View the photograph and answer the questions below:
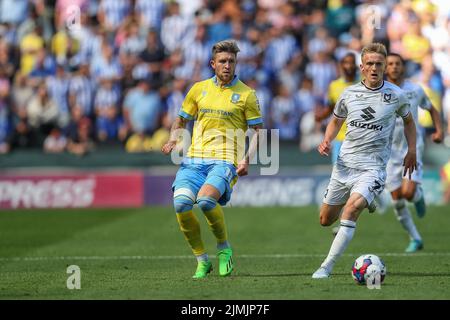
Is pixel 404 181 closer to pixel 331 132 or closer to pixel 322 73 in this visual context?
pixel 331 132

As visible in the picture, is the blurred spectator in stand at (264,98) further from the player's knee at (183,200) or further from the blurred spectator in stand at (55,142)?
the player's knee at (183,200)

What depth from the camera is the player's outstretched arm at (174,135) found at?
1067cm

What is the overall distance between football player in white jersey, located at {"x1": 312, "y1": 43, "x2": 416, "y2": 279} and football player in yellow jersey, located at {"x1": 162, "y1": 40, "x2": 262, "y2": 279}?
96cm

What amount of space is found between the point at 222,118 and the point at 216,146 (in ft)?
1.02

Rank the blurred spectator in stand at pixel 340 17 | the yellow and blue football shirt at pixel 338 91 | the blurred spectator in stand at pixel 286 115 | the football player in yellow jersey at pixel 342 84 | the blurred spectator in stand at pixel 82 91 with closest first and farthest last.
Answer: the football player in yellow jersey at pixel 342 84 < the yellow and blue football shirt at pixel 338 91 < the blurred spectator in stand at pixel 286 115 < the blurred spectator in stand at pixel 82 91 < the blurred spectator in stand at pixel 340 17

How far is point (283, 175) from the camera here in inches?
862

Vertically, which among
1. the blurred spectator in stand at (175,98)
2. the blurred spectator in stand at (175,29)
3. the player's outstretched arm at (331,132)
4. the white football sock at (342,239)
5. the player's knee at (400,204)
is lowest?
the white football sock at (342,239)

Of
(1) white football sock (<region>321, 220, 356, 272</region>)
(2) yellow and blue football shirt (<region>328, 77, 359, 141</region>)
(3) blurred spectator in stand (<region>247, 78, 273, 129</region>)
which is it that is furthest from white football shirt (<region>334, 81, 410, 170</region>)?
(3) blurred spectator in stand (<region>247, 78, 273, 129</region>)

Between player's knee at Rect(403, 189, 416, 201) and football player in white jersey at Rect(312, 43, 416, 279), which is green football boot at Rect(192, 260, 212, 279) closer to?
football player in white jersey at Rect(312, 43, 416, 279)

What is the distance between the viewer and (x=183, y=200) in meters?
10.5

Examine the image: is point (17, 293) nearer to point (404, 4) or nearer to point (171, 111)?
point (171, 111)

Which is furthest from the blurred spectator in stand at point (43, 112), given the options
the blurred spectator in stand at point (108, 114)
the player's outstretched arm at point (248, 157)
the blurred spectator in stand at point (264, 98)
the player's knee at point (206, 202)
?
the player's knee at point (206, 202)

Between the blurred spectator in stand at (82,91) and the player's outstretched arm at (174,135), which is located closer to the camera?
the player's outstretched arm at (174,135)

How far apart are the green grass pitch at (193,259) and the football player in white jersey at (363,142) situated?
68 centimetres
